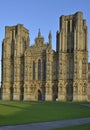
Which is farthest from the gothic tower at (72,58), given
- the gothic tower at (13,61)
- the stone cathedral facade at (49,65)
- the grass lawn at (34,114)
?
the grass lawn at (34,114)

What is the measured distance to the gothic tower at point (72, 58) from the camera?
276 ft

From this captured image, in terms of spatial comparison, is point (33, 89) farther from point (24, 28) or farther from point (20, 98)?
point (24, 28)

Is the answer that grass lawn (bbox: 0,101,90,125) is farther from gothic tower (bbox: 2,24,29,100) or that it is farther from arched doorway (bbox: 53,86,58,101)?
gothic tower (bbox: 2,24,29,100)

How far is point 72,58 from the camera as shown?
87062mm

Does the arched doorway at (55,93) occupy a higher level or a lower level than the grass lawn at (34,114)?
higher

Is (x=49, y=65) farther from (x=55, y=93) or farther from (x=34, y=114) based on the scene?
(x=34, y=114)

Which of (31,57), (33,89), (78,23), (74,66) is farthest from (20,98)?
(78,23)

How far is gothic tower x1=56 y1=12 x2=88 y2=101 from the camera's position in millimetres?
84000

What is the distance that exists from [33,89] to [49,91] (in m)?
6.03

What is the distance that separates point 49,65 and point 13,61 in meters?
12.3

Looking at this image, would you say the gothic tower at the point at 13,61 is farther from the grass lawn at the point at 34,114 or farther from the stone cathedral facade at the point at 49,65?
the grass lawn at the point at 34,114

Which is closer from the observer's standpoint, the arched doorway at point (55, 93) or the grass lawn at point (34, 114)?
the grass lawn at point (34, 114)

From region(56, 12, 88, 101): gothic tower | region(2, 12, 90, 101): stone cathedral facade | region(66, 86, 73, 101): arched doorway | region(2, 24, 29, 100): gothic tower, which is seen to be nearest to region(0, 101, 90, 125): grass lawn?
region(56, 12, 88, 101): gothic tower

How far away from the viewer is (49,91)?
87.6 meters
